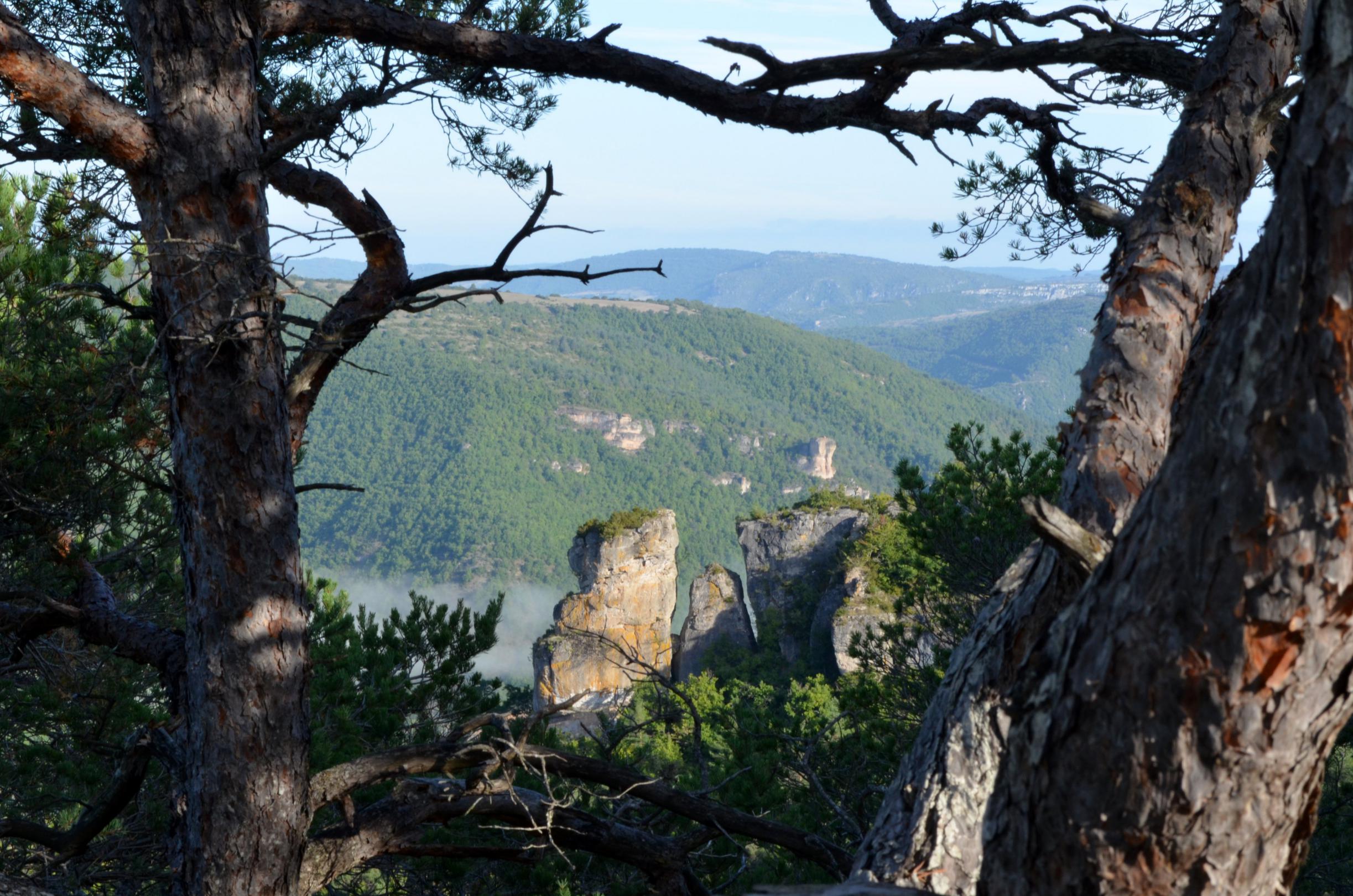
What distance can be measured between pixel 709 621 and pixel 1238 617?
32.7 metres

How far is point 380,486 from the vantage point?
248 ft

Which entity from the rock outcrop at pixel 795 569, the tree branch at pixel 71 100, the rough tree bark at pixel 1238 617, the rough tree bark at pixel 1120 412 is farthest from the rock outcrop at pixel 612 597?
the rough tree bark at pixel 1238 617

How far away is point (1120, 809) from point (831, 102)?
7.59ft

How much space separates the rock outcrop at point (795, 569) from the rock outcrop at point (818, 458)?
1715 inches

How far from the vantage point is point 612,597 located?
102 ft

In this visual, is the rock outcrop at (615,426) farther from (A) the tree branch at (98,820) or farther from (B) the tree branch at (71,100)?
(B) the tree branch at (71,100)

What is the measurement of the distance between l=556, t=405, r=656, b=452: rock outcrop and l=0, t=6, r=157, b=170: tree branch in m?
78.7

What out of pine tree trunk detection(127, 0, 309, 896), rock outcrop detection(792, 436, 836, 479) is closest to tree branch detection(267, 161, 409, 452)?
pine tree trunk detection(127, 0, 309, 896)

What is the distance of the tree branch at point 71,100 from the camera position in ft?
6.23

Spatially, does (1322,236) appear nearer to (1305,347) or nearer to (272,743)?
(1305,347)

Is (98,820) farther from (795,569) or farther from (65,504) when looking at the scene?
(795,569)

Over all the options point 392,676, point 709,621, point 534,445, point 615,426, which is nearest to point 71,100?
point 392,676

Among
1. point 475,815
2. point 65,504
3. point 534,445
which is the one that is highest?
point 65,504

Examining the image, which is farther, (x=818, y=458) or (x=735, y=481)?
(x=735, y=481)
